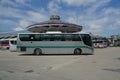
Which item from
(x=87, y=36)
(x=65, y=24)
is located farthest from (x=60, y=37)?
(x=65, y=24)

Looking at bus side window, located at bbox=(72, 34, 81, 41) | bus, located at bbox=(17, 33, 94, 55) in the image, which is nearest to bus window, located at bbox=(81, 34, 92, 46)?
bus, located at bbox=(17, 33, 94, 55)

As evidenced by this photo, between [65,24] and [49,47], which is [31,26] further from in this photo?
→ [49,47]

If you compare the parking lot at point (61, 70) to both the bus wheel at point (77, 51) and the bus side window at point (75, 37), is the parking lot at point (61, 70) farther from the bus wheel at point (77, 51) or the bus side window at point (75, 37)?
the bus side window at point (75, 37)

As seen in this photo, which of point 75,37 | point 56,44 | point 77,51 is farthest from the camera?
point 75,37

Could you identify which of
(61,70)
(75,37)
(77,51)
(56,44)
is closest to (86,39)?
(75,37)

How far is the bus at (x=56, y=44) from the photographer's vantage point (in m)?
26.6

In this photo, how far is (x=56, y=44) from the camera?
2666 cm

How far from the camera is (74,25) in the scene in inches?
2263

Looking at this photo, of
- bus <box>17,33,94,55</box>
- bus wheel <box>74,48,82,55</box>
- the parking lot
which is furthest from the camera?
bus wheel <box>74,48,82,55</box>

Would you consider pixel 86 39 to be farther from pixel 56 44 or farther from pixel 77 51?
pixel 56 44

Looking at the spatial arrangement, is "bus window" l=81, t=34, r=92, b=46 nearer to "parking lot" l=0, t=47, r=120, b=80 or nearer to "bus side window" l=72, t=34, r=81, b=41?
"bus side window" l=72, t=34, r=81, b=41

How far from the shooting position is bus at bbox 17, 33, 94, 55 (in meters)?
26.6

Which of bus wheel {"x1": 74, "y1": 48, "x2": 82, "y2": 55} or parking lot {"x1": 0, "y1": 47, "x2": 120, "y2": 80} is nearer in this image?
parking lot {"x1": 0, "y1": 47, "x2": 120, "y2": 80}

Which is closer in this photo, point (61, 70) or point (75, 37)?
point (61, 70)
